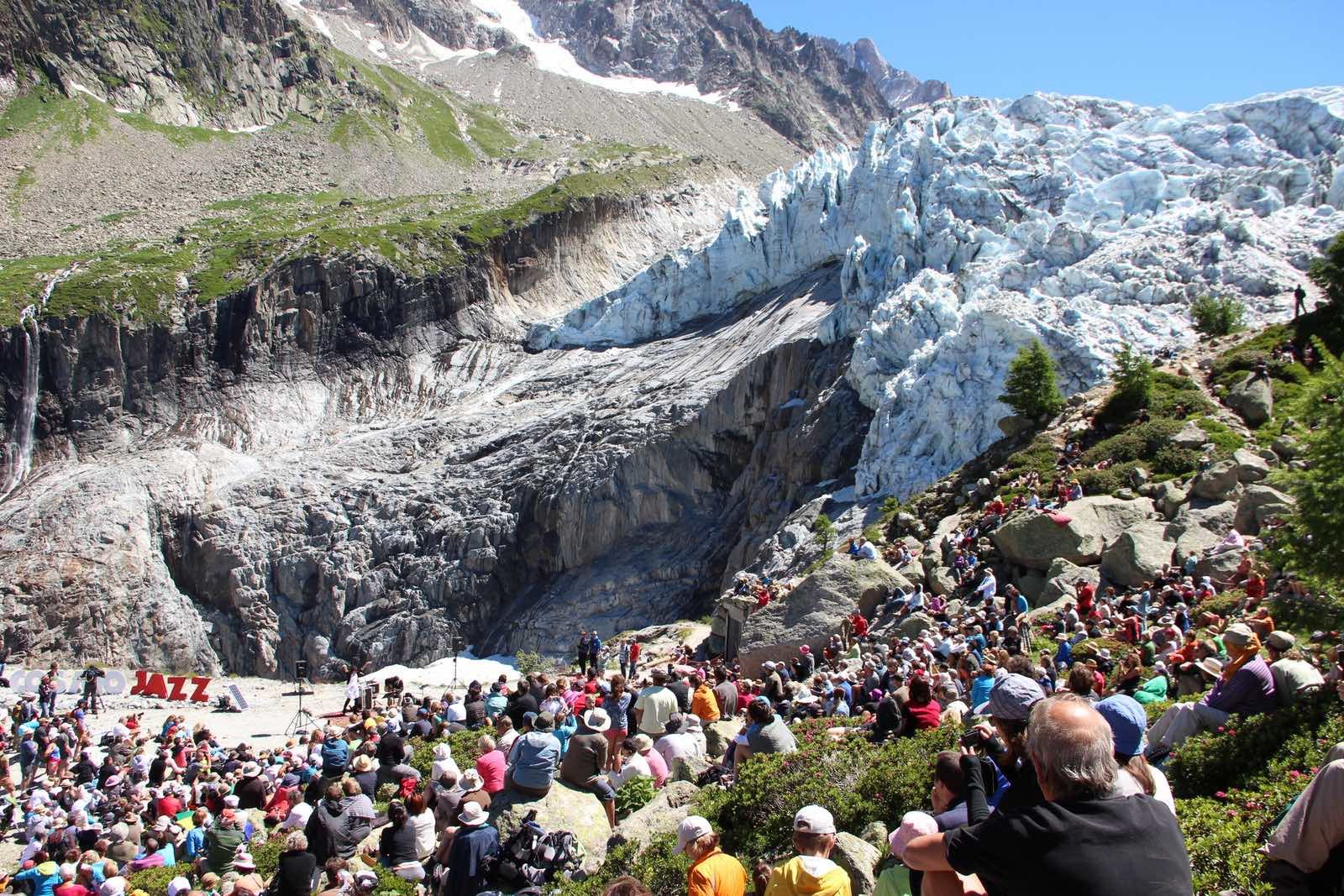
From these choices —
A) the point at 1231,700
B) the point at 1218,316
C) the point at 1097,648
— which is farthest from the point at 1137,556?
the point at 1218,316

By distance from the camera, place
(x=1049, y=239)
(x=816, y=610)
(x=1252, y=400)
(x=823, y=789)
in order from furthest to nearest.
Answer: (x=1049, y=239) < (x=1252, y=400) < (x=816, y=610) < (x=823, y=789)

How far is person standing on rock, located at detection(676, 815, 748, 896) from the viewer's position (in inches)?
278

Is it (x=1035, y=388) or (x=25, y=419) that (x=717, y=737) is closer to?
(x=1035, y=388)

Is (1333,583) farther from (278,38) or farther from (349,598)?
(278,38)

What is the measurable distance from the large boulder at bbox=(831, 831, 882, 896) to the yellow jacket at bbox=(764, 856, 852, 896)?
1700 mm

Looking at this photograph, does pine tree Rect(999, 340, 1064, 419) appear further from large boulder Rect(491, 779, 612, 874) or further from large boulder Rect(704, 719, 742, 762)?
large boulder Rect(491, 779, 612, 874)


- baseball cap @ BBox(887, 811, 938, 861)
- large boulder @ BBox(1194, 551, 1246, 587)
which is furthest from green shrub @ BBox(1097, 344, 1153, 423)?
baseball cap @ BBox(887, 811, 938, 861)

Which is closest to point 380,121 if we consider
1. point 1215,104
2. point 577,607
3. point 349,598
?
point 349,598

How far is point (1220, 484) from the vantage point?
23.6 metres

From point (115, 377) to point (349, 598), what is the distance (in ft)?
96.1

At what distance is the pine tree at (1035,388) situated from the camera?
116ft

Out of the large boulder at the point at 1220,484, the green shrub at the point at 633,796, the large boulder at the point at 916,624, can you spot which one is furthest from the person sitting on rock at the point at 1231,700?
the large boulder at the point at 1220,484

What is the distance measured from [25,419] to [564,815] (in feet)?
252

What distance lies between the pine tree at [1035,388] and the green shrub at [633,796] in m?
26.6
